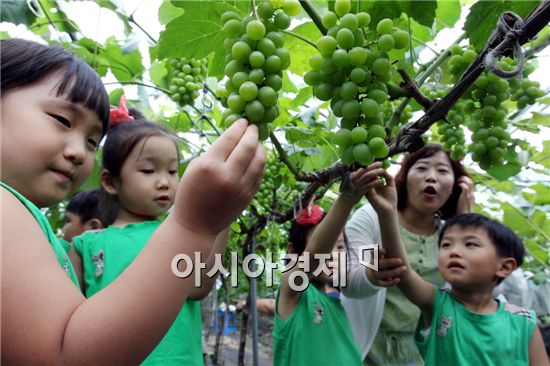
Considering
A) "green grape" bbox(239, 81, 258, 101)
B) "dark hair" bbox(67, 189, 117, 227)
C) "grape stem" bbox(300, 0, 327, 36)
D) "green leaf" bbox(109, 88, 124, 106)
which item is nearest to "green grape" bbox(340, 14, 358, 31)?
"grape stem" bbox(300, 0, 327, 36)

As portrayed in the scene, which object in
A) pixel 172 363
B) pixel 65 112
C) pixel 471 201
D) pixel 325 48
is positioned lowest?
pixel 172 363

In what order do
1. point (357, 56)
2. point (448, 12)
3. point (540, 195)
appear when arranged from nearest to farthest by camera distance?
point (357, 56) → point (448, 12) → point (540, 195)

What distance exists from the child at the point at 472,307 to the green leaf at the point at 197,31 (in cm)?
91

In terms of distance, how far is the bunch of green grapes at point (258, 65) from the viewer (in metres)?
0.62

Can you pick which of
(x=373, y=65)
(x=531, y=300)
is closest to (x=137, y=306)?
(x=373, y=65)

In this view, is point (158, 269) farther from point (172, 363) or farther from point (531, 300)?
point (531, 300)

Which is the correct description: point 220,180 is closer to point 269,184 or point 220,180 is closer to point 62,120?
point 62,120

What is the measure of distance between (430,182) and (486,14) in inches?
38.6

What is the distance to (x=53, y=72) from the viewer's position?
0.83 meters

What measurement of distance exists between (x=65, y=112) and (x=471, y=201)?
1.76 metres

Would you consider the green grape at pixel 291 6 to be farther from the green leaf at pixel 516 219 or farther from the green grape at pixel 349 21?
the green leaf at pixel 516 219

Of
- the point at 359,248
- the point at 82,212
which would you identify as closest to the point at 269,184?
the point at 359,248

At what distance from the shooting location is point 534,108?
165 cm

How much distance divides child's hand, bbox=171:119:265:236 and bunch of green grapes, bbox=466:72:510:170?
626 millimetres
